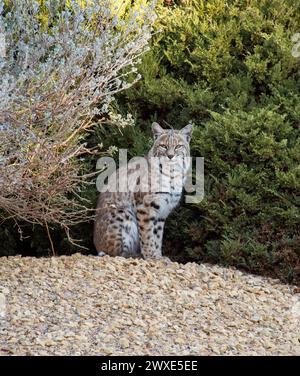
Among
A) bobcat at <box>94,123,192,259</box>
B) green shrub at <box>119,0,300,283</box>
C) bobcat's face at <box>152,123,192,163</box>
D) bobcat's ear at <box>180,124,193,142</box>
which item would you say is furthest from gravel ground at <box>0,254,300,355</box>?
bobcat's ear at <box>180,124,193,142</box>

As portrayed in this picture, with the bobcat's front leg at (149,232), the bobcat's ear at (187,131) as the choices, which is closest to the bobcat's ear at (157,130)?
the bobcat's ear at (187,131)

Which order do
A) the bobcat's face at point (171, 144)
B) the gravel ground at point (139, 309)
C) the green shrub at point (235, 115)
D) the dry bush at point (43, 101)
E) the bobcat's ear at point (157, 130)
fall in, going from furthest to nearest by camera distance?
the bobcat's ear at point (157, 130), the bobcat's face at point (171, 144), the green shrub at point (235, 115), the dry bush at point (43, 101), the gravel ground at point (139, 309)

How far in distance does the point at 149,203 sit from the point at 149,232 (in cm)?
27

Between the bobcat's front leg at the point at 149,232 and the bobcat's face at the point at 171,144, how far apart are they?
1.63 feet

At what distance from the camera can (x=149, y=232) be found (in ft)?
24.1

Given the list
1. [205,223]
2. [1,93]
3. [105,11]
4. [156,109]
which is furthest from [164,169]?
[1,93]

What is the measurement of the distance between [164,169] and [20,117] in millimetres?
1945

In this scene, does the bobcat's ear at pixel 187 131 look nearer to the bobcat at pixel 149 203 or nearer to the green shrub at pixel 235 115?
the bobcat at pixel 149 203

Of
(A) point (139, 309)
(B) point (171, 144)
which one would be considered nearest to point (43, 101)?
(A) point (139, 309)

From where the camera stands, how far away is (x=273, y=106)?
7.57 metres

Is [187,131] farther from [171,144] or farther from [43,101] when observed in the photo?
[43,101]

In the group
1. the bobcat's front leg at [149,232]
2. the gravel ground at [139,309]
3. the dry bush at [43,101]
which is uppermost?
the dry bush at [43,101]

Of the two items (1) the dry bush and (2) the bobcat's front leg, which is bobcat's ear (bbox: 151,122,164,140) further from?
(1) the dry bush

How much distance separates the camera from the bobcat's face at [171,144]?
7.34 m
